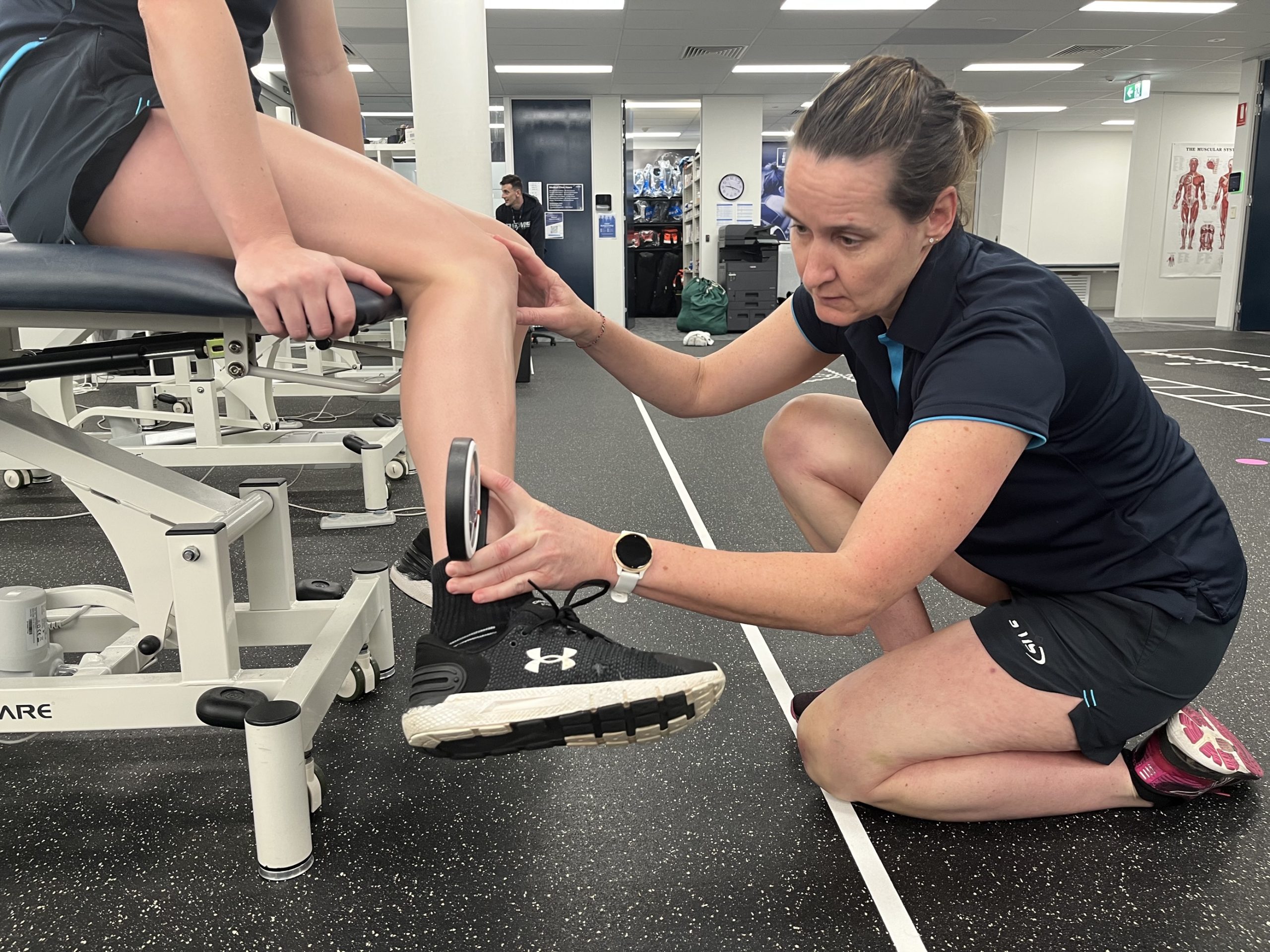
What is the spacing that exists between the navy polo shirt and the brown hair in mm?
91

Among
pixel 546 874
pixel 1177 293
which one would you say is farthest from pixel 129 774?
pixel 1177 293

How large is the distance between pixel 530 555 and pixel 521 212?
700cm

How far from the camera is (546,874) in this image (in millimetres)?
924

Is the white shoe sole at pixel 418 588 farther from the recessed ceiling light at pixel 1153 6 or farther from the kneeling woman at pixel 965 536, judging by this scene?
the recessed ceiling light at pixel 1153 6

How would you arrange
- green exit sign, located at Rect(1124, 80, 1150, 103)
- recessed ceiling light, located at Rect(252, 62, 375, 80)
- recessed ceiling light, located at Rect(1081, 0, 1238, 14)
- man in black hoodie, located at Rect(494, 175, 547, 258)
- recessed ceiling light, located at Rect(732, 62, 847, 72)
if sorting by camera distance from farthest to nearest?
green exit sign, located at Rect(1124, 80, 1150, 103)
recessed ceiling light, located at Rect(252, 62, 375, 80)
recessed ceiling light, located at Rect(732, 62, 847, 72)
man in black hoodie, located at Rect(494, 175, 547, 258)
recessed ceiling light, located at Rect(1081, 0, 1238, 14)

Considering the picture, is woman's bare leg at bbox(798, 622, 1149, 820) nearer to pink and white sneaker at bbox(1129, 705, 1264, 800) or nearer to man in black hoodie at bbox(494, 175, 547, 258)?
pink and white sneaker at bbox(1129, 705, 1264, 800)

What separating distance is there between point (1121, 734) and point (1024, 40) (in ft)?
26.2

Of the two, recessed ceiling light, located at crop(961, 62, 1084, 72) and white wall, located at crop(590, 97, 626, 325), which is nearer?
recessed ceiling light, located at crop(961, 62, 1084, 72)

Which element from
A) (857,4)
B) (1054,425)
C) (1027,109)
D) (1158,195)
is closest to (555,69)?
(857,4)

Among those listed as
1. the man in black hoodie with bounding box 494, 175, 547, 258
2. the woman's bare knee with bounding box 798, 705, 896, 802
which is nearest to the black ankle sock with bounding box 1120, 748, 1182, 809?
the woman's bare knee with bounding box 798, 705, 896, 802

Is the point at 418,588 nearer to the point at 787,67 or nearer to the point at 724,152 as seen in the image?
the point at 787,67

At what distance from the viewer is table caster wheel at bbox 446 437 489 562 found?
66 cm

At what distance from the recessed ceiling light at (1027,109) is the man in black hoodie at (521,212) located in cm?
601

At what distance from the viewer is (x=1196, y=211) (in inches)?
392
